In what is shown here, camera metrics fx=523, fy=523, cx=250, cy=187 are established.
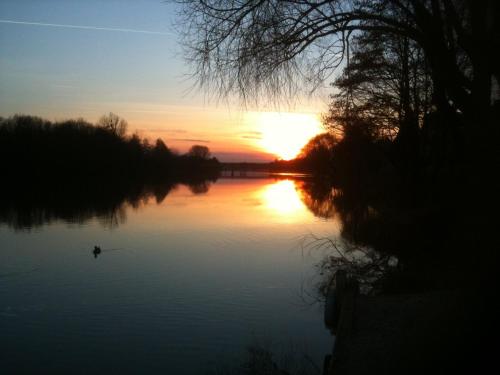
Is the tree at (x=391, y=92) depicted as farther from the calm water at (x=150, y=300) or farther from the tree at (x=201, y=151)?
the tree at (x=201, y=151)

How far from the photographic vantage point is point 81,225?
1055 inches

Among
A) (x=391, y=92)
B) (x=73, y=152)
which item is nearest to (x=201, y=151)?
Result: (x=73, y=152)

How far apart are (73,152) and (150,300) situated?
219 ft

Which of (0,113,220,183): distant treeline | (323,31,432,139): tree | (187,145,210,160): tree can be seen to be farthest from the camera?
(187,145,210,160): tree

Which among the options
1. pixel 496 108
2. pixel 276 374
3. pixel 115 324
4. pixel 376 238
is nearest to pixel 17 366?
pixel 115 324

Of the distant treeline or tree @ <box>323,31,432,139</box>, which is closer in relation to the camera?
tree @ <box>323,31,432,139</box>

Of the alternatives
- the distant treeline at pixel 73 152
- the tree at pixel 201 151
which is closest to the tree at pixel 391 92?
the distant treeline at pixel 73 152

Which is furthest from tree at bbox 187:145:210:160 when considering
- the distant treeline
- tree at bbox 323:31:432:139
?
tree at bbox 323:31:432:139

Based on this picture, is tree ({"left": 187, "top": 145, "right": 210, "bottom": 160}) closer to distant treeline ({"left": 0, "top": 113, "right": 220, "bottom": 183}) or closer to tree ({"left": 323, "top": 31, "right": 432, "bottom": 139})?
distant treeline ({"left": 0, "top": 113, "right": 220, "bottom": 183})

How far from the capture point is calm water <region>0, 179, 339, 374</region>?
9344 millimetres

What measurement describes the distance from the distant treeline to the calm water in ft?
150

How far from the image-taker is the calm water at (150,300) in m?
9.34

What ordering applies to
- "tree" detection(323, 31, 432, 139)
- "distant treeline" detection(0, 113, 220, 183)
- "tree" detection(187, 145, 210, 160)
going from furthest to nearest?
"tree" detection(187, 145, 210, 160) → "distant treeline" detection(0, 113, 220, 183) → "tree" detection(323, 31, 432, 139)

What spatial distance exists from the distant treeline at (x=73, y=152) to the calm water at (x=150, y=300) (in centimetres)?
4566
